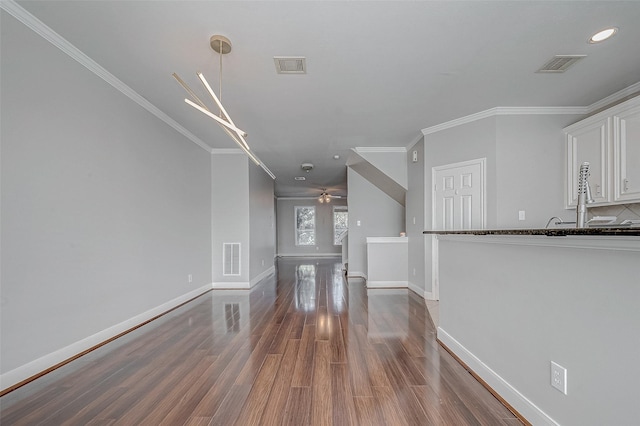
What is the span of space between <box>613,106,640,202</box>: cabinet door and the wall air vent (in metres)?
5.21

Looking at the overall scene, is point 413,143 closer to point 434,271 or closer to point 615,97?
point 434,271

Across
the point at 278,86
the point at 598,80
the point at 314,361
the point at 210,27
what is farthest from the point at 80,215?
the point at 598,80

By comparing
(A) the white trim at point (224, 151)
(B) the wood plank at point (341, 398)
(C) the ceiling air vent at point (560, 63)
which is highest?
(C) the ceiling air vent at point (560, 63)

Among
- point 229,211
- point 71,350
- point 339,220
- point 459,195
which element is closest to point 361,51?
point 459,195

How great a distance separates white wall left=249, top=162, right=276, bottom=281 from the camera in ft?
17.4

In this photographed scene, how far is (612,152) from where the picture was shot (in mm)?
2750

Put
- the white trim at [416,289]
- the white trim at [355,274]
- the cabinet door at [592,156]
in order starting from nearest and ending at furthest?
the cabinet door at [592,156]
the white trim at [416,289]
the white trim at [355,274]

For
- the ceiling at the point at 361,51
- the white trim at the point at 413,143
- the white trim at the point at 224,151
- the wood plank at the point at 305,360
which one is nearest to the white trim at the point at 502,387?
the wood plank at the point at 305,360

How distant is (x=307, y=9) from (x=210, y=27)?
736 millimetres

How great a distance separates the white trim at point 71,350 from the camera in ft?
5.96

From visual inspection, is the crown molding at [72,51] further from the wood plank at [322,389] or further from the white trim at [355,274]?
the white trim at [355,274]

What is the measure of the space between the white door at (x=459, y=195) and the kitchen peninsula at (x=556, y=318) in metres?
1.73

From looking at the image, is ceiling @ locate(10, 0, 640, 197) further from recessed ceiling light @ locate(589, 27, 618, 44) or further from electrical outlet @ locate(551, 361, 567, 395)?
electrical outlet @ locate(551, 361, 567, 395)

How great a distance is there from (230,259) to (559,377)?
4.64m
